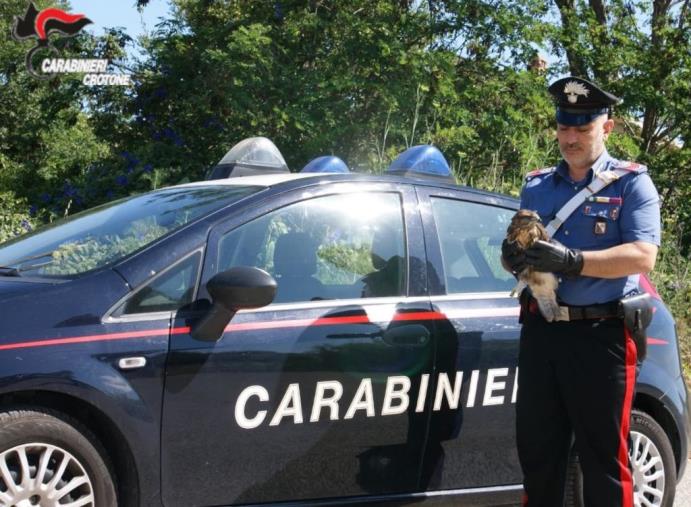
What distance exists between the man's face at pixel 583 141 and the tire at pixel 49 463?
1.99 meters

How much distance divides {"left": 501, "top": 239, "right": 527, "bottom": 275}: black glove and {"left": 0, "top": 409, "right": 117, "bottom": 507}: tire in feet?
5.03

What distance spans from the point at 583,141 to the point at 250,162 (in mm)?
2052

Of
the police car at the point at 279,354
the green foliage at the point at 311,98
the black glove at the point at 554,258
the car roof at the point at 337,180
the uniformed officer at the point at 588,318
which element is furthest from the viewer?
the green foliage at the point at 311,98

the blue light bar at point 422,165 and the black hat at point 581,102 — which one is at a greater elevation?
the black hat at point 581,102

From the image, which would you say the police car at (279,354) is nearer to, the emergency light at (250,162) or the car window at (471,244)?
the car window at (471,244)

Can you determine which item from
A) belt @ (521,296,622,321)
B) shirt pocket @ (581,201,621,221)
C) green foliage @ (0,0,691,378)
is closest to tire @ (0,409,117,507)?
belt @ (521,296,622,321)

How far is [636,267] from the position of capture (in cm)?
328

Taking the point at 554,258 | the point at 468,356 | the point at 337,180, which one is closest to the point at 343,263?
the point at 337,180

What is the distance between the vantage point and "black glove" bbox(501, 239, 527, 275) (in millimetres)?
3246

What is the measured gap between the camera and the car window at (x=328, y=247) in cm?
355

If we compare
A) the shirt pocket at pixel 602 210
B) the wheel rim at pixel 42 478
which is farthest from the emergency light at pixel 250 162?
the wheel rim at pixel 42 478

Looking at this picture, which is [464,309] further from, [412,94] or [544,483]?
[412,94]

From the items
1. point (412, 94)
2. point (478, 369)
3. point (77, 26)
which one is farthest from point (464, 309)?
A: point (77, 26)

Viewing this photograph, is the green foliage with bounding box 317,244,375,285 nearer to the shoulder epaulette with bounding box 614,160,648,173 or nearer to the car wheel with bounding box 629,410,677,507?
the shoulder epaulette with bounding box 614,160,648,173
